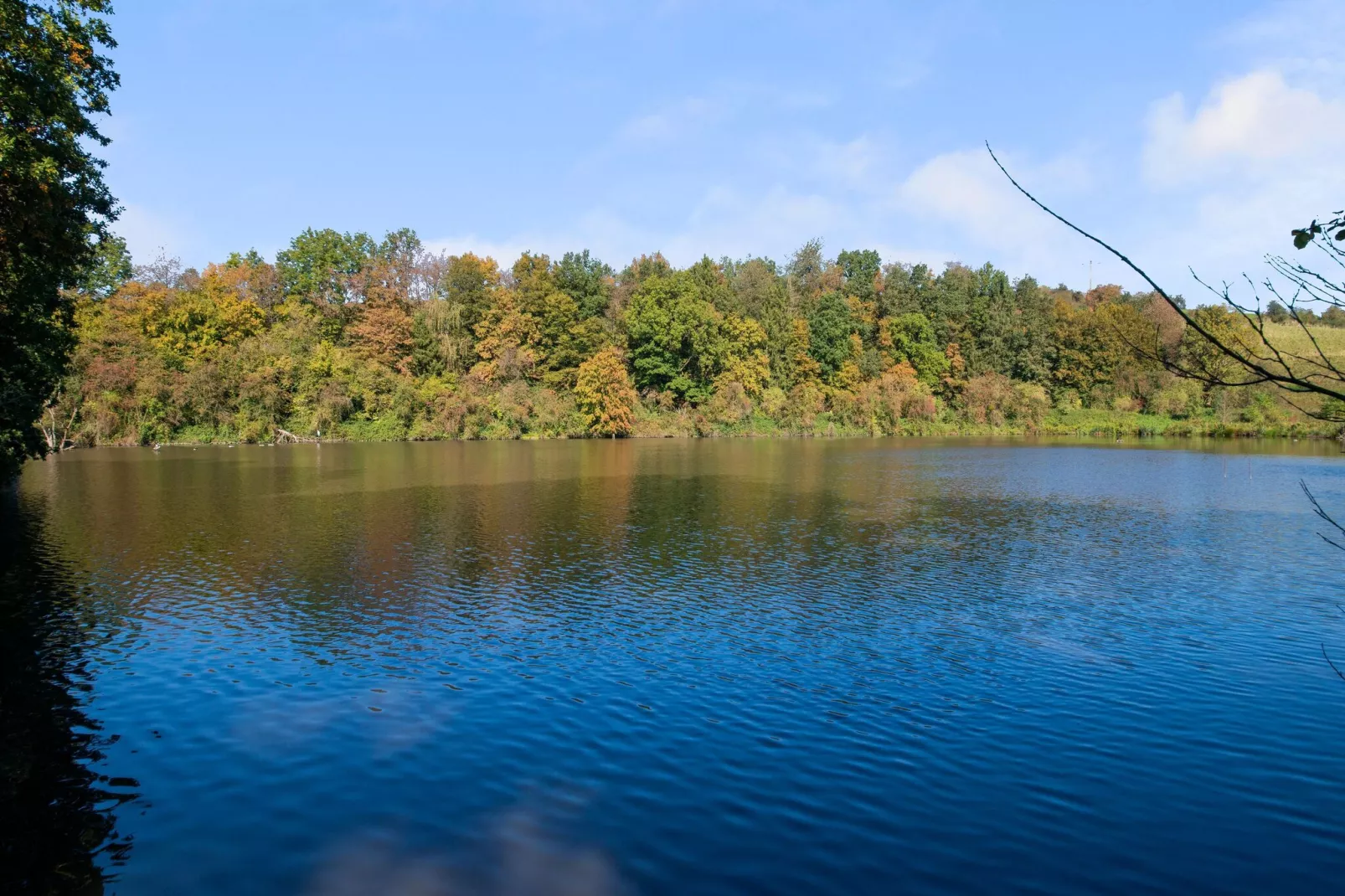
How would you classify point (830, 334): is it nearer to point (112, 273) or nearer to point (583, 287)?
point (583, 287)

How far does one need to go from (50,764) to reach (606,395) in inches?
2905

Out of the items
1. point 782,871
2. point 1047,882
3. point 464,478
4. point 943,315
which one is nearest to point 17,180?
point 782,871

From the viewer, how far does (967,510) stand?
32656 mm

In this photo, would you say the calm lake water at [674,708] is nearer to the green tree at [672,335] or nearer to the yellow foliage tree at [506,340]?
the yellow foliage tree at [506,340]

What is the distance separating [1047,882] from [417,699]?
9.07 m

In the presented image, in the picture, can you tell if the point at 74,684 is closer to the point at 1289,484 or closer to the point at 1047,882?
the point at 1047,882

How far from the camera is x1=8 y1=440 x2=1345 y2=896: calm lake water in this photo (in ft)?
28.6

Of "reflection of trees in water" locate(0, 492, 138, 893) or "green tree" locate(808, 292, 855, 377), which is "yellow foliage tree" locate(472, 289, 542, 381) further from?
"reflection of trees in water" locate(0, 492, 138, 893)

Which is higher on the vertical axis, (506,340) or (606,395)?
(506,340)

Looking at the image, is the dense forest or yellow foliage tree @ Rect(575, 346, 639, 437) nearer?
the dense forest

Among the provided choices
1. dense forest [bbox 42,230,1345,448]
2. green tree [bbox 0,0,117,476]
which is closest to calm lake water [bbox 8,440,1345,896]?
green tree [bbox 0,0,117,476]

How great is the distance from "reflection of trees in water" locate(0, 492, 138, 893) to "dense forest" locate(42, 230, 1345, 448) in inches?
2459

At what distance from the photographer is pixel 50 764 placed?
1070 cm

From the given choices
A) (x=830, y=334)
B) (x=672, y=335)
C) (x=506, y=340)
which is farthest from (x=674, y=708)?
(x=830, y=334)
